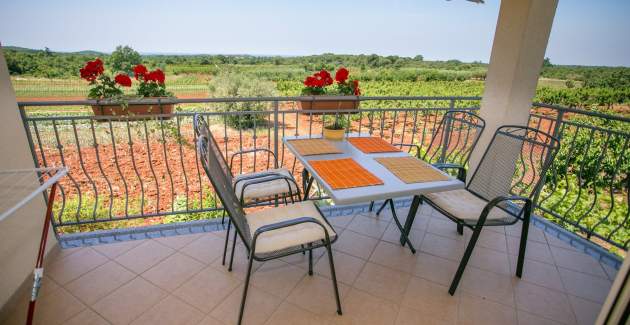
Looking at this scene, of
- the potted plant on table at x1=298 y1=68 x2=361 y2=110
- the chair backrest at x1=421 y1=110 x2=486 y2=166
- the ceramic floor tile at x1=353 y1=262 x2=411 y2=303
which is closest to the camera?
the ceramic floor tile at x1=353 y1=262 x2=411 y2=303

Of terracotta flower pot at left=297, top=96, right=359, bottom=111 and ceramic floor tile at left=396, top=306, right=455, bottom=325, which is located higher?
terracotta flower pot at left=297, top=96, right=359, bottom=111

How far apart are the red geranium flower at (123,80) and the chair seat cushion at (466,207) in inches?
100

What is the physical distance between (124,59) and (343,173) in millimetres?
2708

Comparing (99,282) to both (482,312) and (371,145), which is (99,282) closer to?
(371,145)

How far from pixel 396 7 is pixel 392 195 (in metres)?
18.5

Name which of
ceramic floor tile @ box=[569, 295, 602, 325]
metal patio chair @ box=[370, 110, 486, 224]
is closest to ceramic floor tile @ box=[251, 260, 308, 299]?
metal patio chair @ box=[370, 110, 486, 224]

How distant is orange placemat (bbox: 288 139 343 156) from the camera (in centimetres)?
223

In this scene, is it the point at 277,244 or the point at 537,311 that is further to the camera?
the point at 537,311

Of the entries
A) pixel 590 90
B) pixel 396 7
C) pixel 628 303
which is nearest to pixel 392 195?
pixel 628 303

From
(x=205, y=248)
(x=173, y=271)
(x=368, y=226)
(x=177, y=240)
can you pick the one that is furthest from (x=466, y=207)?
(x=177, y=240)

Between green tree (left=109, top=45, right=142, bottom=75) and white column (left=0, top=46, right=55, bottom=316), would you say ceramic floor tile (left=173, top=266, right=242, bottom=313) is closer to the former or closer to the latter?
white column (left=0, top=46, right=55, bottom=316)

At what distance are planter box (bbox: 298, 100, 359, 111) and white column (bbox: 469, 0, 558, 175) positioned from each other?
1.31 m

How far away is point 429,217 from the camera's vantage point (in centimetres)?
296

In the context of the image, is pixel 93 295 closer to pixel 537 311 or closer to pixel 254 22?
pixel 537 311
